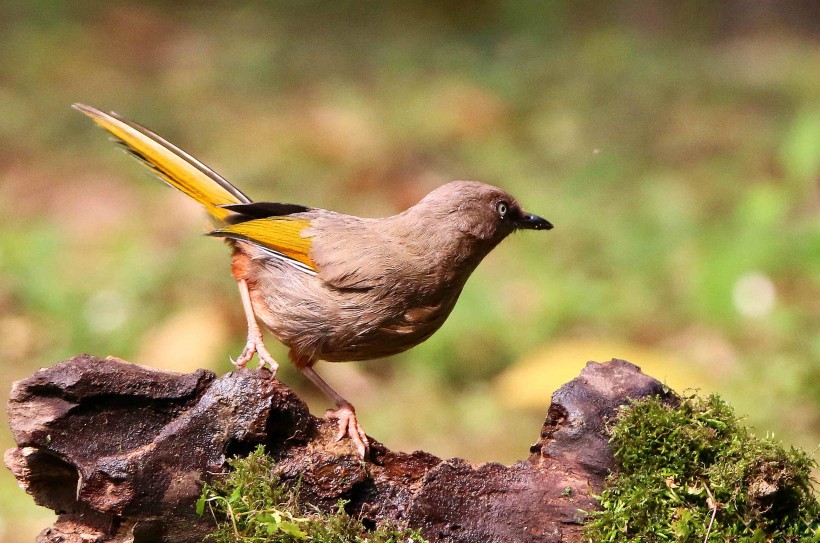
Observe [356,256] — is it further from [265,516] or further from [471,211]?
[265,516]

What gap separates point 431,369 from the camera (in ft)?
27.6

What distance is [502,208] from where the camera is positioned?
16.9 ft

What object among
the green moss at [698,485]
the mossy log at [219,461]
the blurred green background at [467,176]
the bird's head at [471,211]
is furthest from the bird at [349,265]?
the blurred green background at [467,176]

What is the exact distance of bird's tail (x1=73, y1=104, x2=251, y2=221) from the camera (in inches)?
217

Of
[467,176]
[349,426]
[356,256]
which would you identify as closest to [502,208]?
[356,256]

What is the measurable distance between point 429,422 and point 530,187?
13.8 feet

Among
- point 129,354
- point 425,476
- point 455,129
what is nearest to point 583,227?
point 455,129

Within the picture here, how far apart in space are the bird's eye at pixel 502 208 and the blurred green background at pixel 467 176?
2.57 metres

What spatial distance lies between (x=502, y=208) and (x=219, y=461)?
214cm

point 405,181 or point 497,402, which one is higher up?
point 405,181

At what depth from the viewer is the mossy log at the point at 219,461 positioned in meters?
3.58

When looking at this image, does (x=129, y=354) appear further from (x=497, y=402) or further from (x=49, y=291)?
(x=497, y=402)

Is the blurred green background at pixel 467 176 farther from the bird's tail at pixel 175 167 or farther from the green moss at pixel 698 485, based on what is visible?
the green moss at pixel 698 485

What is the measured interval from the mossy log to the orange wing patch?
143 centimetres
